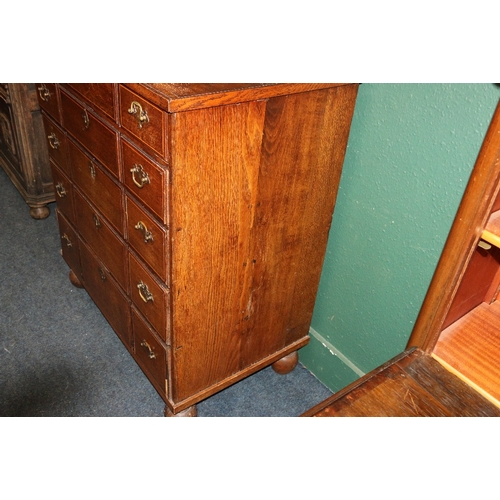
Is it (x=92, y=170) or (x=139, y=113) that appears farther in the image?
(x=92, y=170)

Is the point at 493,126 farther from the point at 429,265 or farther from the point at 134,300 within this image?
the point at 134,300

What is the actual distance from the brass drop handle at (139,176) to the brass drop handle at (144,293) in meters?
0.35

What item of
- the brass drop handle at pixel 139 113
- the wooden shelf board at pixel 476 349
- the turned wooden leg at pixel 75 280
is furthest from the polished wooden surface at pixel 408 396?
the turned wooden leg at pixel 75 280

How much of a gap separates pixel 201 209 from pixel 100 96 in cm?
42

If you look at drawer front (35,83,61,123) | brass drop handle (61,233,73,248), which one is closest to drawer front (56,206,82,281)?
brass drop handle (61,233,73,248)

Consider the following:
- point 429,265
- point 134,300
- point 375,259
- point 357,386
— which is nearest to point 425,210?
point 429,265

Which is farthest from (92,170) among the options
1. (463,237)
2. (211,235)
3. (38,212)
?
(38,212)

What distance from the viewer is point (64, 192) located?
78.1 inches

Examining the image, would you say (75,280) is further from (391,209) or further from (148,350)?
(391,209)

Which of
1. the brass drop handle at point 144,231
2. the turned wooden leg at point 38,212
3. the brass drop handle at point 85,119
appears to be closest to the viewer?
the brass drop handle at point 144,231

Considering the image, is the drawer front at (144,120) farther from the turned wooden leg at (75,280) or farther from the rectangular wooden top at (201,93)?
the turned wooden leg at (75,280)

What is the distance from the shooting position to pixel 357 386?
3.60 feet

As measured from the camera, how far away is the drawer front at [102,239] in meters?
1.67

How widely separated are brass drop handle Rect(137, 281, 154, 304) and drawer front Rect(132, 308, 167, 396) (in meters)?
0.13
